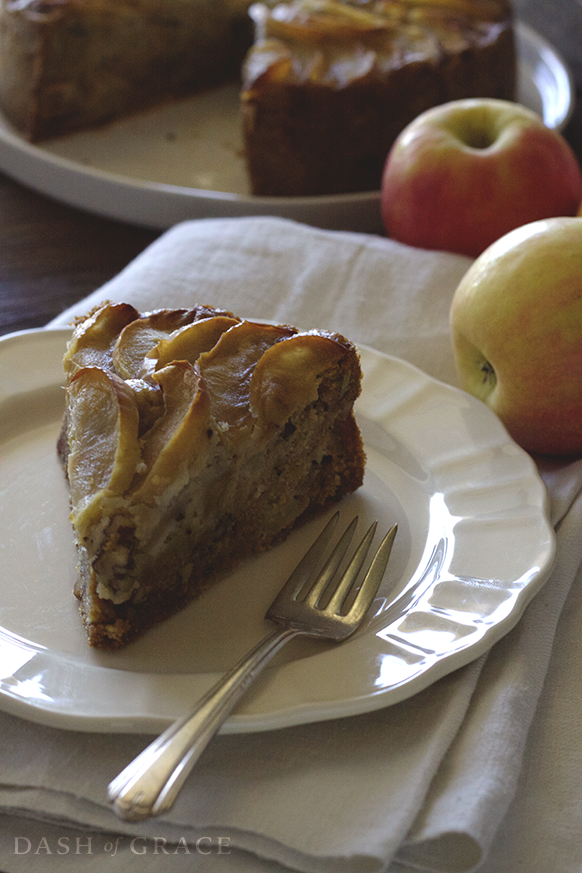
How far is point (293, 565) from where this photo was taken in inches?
61.9

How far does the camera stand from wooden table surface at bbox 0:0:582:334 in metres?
2.43

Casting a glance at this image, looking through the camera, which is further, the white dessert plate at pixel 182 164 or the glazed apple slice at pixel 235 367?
the white dessert plate at pixel 182 164

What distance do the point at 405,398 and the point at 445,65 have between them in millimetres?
1633

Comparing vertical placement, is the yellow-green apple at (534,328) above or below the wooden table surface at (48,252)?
above

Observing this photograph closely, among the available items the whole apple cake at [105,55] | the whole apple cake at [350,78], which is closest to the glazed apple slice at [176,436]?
the whole apple cake at [350,78]

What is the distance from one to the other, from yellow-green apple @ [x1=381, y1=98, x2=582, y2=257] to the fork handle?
5.25 feet

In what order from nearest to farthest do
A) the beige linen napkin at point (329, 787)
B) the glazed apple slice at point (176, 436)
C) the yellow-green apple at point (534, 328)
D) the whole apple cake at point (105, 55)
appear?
the beige linen napkin at point (329, 787), the glazed apple slice at point (176, 436), the yellow-green apple at point (534, 328), the whole apple cake at point (105, 55)

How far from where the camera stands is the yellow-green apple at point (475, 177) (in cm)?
234

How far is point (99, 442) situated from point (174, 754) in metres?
0.54

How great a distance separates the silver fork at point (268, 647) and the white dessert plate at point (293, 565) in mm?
31

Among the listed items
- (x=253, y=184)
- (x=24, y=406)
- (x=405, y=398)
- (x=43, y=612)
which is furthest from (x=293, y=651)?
(x=253, y=184)

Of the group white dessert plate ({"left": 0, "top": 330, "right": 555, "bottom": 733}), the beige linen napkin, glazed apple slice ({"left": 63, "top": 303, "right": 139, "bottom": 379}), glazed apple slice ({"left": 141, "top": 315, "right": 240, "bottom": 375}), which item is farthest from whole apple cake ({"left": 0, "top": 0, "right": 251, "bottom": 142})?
the beige linen napkin

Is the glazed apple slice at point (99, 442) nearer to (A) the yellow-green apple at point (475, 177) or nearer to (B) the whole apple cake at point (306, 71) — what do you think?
(A) the yellow-green apple at point (475, 177)

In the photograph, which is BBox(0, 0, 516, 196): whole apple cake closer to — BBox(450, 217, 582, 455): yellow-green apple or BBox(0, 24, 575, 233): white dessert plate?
BBox(0, 24, 575, 233): white dessert plate
